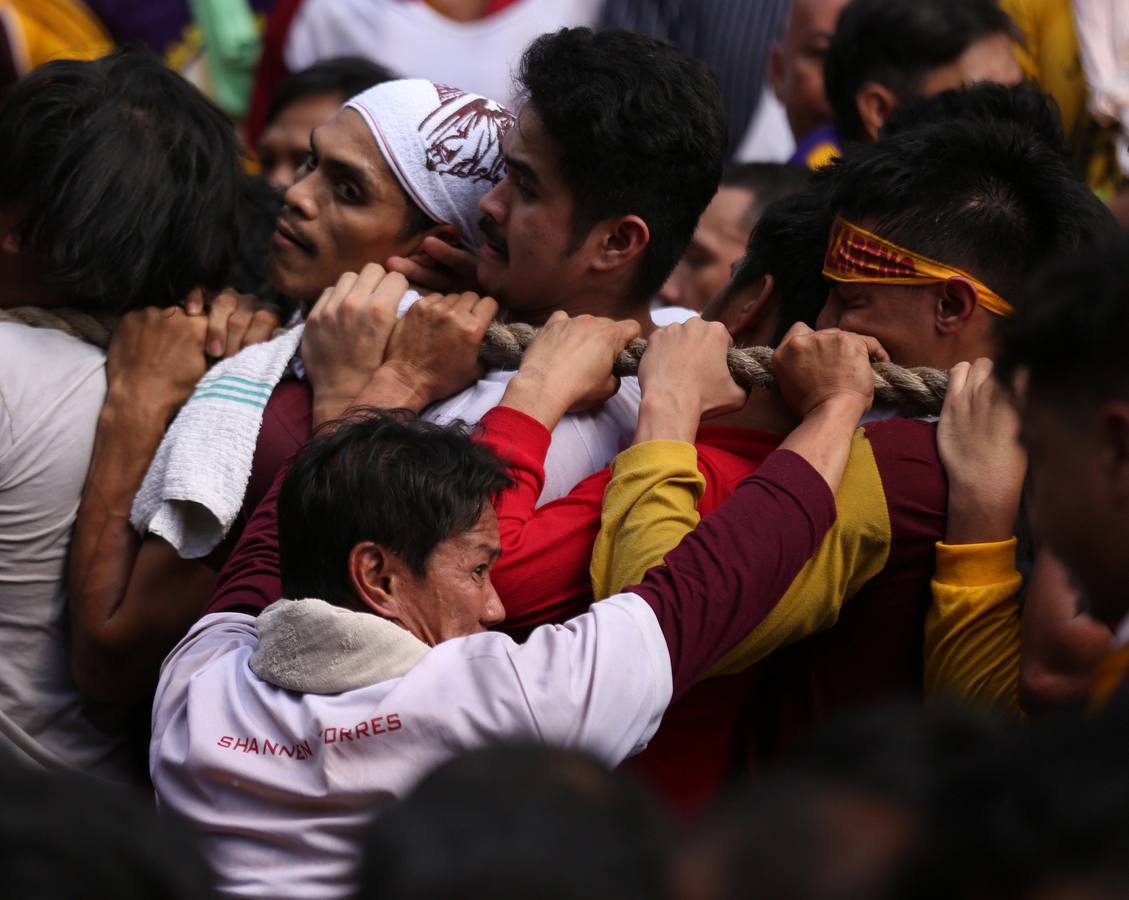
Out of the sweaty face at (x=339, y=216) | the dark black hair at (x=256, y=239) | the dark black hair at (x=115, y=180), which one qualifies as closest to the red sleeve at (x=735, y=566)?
the sweaty face at (x=339, y=216)

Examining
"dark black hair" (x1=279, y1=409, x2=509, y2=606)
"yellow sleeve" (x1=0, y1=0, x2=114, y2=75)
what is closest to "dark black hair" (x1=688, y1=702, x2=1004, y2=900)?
"dark black hair" (x1=279, y1=409, x2=509, y2=606)

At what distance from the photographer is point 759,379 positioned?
287 centimetres

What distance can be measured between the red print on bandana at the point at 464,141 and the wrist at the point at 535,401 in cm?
76

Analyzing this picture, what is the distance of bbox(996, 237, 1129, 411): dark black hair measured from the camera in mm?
1740

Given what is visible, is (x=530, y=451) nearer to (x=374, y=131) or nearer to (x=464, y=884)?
(x=374, y=131)

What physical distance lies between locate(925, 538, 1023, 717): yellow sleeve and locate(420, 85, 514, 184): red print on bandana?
1.38 meters

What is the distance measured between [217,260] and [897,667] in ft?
5.48

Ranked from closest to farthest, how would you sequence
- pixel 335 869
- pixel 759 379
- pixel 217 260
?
1. pixel 335 869
2. pixel 759 379
3. pixel 217 260

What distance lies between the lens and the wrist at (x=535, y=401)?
9.15 ft

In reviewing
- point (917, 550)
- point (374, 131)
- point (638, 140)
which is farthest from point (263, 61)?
point (917, 550)

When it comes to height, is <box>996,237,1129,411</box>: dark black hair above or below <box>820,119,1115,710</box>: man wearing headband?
above

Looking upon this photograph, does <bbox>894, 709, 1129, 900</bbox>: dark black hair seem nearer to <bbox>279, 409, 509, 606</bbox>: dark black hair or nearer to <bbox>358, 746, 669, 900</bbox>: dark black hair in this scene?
<bbox>358, 746, 669, 900</bbox>: dark black hair

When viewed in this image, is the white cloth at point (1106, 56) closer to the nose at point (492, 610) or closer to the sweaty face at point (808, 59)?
the sweaty face at point (808, 59)

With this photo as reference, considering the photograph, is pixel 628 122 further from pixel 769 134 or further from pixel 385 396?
pixel 769 134
